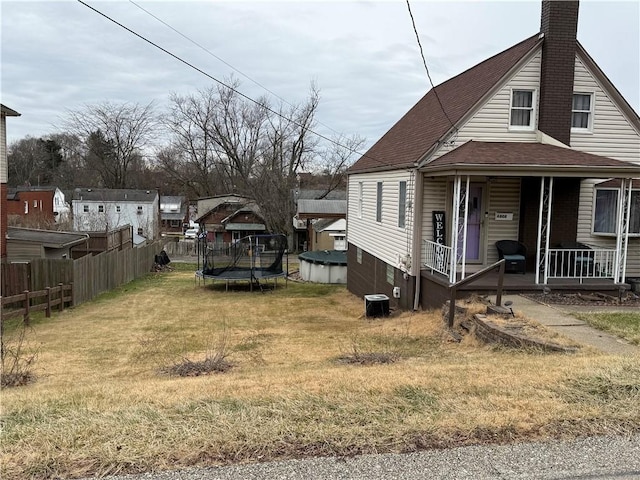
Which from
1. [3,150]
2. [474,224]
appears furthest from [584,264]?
[3,150]

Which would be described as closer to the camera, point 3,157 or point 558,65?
point 558,65

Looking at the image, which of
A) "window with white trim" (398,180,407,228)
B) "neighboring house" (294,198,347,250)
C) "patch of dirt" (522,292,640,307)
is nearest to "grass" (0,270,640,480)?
"patch of dirt" (522,292,640,307)

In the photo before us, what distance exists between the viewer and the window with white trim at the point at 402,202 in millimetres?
14445

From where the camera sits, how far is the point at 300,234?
47.2 metres

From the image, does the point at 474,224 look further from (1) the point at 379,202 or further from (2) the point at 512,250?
(1) the point at 379,202

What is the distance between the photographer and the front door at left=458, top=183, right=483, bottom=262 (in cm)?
1378

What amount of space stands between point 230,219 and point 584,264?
1529 inches

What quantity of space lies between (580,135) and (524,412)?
37.5 feet

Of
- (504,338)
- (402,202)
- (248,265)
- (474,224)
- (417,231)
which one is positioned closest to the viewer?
(504,338)

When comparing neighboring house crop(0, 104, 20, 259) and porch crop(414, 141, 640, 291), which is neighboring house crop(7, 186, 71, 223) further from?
porch crop(414, 141, 640, 291)

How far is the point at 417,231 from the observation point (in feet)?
43.9

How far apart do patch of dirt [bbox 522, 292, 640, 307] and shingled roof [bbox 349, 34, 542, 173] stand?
4.52 m

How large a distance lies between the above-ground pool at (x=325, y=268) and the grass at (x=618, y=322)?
16.8 m

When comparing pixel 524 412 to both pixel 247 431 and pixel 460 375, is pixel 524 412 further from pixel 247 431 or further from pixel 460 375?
pixel 247 431
